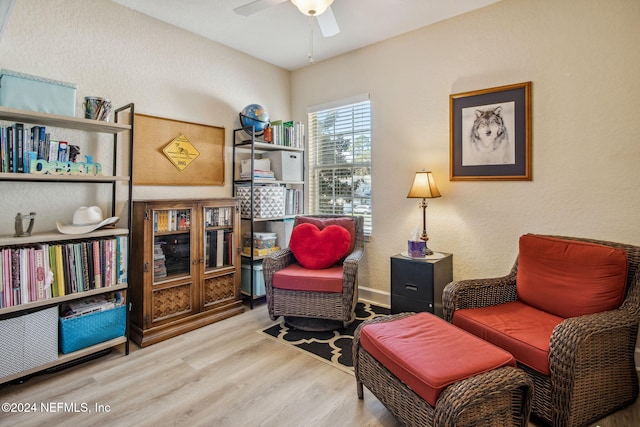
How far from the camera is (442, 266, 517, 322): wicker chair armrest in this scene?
209 centimetres

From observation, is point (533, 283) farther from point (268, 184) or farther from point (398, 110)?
point (268, 184)

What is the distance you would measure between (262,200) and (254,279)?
2.69 feet

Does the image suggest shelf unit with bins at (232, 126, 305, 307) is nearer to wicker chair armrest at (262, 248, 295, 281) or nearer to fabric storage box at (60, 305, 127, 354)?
wicker chair armrest at (262, 248, 295, 281)

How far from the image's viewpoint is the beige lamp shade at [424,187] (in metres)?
2.83

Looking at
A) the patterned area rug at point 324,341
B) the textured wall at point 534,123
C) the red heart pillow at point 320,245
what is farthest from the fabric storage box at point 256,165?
the patterned area rug at point 324,341

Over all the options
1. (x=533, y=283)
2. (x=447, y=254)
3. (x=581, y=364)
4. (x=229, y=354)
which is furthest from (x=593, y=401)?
(x=229, y=354)

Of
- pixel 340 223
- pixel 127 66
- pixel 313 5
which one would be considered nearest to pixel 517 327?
pixel 340 223

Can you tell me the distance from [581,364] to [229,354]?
6.86 ft

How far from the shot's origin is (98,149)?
2578mm

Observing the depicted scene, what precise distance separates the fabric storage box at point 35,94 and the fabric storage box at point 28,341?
1.26 m

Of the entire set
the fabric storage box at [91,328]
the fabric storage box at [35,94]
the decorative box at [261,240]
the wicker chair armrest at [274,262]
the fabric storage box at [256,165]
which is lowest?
the fabric storage box at [91,328]

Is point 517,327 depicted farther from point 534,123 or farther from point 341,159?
point 341,159

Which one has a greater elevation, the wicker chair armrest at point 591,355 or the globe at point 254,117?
the globe at point 254,117

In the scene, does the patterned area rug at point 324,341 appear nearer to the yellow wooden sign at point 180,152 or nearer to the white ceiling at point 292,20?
the yellow wooden sign at point 180,152
